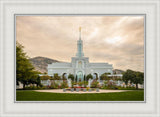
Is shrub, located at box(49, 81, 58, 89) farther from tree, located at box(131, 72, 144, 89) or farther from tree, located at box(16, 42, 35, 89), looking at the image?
tree, located at box(131, 72, 144, 89)

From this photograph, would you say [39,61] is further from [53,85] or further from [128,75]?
[128,75]

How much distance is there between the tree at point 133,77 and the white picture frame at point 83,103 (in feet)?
16.7

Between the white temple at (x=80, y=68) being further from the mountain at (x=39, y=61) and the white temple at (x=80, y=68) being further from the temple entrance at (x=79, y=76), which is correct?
the mountain at (x=39, y=61)

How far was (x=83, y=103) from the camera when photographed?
27.8ft

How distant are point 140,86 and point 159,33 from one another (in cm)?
691

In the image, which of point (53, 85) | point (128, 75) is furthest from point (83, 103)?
point (53, 85)

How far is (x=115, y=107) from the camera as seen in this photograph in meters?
8.35

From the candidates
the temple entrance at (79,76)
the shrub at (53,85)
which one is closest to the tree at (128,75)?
the shrub at (53,85)

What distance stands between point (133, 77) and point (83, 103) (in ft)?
25.1

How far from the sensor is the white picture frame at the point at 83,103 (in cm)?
835

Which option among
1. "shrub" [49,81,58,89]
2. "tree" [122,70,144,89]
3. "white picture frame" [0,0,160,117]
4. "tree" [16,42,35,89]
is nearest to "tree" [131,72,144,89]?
"tree" [122,70,144,89]

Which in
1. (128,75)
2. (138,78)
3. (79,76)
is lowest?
(79,76)
